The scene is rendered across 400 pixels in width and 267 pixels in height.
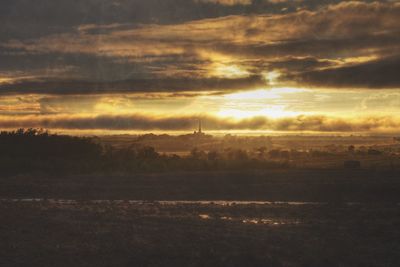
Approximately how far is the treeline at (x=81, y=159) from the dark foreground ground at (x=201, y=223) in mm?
5893

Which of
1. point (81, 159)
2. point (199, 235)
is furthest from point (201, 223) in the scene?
point (81, 159)

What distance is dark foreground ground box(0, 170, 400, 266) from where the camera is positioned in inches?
598

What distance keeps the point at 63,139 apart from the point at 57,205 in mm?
24892

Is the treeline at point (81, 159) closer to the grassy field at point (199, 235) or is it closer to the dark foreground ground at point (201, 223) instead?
the dark foreground ground at point (201, 223)

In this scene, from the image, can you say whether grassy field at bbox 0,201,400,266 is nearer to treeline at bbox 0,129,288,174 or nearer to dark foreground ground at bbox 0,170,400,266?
dark foreground ground at bbox 0,170,400,266

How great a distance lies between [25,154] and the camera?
47.7 metres

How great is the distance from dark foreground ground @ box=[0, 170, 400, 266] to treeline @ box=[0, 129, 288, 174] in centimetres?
589

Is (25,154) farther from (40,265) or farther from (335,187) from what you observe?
(40,265)

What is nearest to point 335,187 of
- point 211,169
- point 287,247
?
point 211,169

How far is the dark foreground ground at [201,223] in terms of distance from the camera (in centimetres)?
1518

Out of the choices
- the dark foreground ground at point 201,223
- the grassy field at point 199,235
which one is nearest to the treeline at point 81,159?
the dark foreground ground at point 201,223

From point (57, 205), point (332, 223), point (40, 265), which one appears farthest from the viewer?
point (57, 205)

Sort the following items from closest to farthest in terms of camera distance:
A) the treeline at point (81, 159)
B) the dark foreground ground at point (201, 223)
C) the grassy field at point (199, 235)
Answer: the grassy field at point (199, 235) < the dark foreground ground at point (201, 223) < the treeline at point (81, 159)

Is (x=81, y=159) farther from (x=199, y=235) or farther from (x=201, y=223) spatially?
(x=199, y=235)
